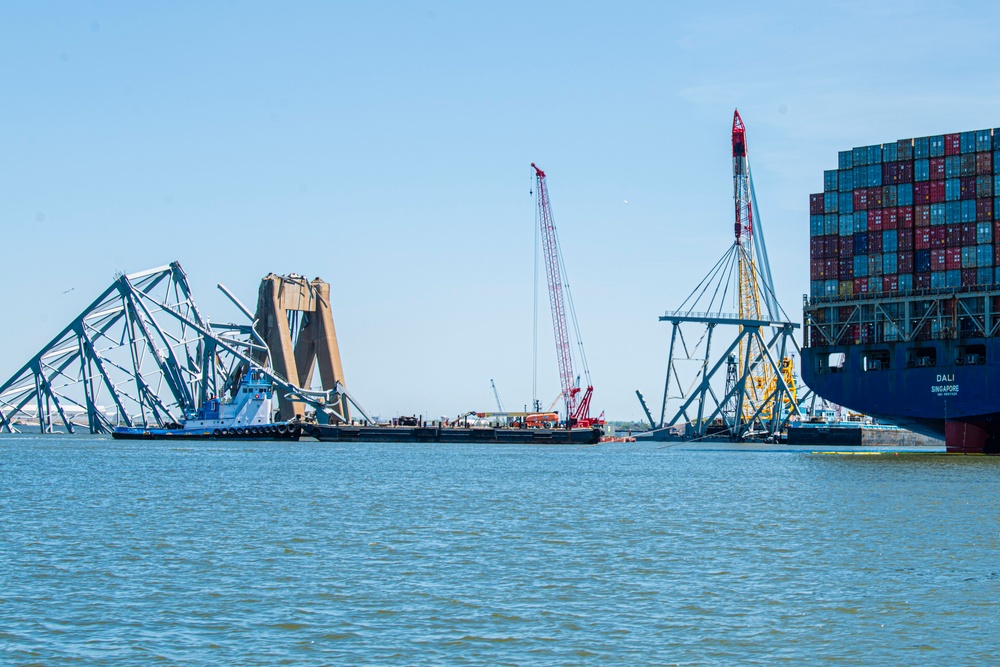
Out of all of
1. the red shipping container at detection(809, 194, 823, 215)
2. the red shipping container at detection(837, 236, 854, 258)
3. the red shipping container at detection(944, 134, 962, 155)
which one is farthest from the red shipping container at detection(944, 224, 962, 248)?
the red shipping container at detection(809, 194, 823, 215)

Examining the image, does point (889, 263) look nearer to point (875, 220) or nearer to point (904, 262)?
point (904, 262)

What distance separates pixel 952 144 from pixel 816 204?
12.1m

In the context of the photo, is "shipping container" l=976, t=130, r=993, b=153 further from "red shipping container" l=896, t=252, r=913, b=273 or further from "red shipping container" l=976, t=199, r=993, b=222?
"red shipping container" l=896, t=252, r=913, b=273

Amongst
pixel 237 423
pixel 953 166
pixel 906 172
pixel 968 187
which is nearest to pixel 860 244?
pixel 906 172

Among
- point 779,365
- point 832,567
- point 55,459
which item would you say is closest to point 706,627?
point 832,567

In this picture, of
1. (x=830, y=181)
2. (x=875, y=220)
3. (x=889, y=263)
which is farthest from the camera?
(x=830, y=181)

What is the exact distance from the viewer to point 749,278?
159 m

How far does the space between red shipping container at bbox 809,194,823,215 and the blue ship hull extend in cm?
1111

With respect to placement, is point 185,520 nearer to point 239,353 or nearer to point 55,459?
point 55,459

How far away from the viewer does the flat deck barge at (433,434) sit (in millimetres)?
148500

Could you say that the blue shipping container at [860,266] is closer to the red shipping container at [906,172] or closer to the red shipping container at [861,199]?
the red shipping container at [861,199]

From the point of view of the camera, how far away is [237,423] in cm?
14475

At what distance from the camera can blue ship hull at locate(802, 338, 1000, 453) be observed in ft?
269

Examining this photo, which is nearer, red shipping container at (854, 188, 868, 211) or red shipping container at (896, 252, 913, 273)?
red shipping container at (896, 252, 913, 273)
